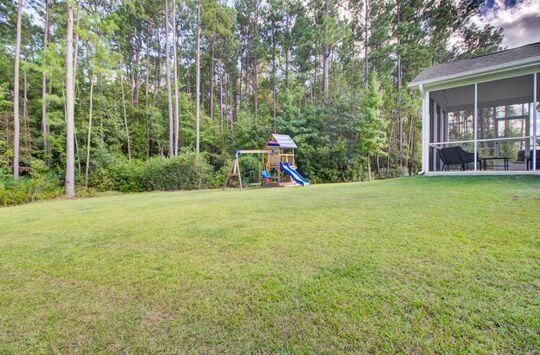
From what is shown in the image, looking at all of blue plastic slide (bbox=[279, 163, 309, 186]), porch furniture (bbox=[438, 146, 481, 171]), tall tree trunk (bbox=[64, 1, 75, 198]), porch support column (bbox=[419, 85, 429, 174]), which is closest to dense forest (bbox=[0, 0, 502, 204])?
tall tree trunk (bbox=[64, 1, 75, 198])

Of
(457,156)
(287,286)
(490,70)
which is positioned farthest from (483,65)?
(287,286)

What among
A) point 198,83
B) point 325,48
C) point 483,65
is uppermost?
point 325,48

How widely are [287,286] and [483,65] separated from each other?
27.1 feet

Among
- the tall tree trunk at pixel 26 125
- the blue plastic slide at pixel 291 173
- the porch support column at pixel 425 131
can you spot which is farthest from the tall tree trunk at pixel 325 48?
the tall tree trunk at pixel 26 125

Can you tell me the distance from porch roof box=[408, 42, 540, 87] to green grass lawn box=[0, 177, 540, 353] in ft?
15.8

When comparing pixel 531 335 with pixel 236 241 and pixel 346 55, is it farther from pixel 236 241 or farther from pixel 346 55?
pixel 346 55

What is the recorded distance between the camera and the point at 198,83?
1440 centimetres

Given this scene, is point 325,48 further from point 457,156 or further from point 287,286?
point 287,286

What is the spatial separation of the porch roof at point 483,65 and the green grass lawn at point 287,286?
4.80 m

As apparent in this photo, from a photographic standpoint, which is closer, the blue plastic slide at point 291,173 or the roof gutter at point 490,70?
the roof gutter at point 490,70

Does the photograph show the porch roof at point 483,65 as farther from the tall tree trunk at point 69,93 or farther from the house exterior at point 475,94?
the tall tree trunk at point 69,93

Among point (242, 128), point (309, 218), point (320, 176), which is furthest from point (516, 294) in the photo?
point (242, 128)

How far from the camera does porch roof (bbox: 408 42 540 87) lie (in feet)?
20.5

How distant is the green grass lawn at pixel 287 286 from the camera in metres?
1.42
